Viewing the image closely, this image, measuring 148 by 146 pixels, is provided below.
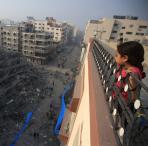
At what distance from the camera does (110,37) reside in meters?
40.7

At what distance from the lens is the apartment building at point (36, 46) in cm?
4384

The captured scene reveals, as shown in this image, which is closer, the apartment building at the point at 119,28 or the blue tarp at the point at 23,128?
the blue tarp at the point at 23,128

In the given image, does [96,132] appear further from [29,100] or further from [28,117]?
[29,100]

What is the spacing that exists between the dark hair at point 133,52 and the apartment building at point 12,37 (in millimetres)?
46787

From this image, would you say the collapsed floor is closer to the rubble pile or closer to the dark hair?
the rubble pile

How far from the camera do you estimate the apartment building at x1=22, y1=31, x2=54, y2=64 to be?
4384 centimetres

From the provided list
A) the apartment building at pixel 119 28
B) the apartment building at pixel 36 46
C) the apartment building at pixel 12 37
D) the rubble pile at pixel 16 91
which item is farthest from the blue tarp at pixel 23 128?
the apartment building at pixel 12 37

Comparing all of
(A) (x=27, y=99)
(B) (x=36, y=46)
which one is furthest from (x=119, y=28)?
(A) (x=27, y=99)

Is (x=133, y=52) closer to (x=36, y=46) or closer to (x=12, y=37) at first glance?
(x=36, y=46)

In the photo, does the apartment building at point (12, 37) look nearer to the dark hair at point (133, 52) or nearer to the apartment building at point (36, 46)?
the apartment building at point (36, 46)

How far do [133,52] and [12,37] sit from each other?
48060mm

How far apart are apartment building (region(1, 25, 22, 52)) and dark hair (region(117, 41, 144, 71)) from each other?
46.8 meters

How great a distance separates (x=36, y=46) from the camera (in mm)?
44312

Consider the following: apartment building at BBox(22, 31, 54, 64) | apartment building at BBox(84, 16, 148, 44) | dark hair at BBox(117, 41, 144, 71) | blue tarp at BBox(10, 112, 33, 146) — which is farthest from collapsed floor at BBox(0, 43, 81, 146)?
dark hair at BBox(117, 41, 144, 71)
